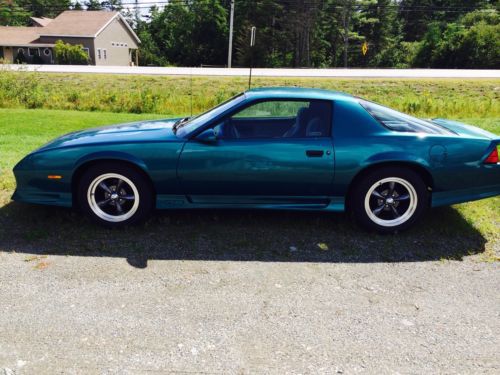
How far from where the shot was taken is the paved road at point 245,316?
→ 268 centimetres

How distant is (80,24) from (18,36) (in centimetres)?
719

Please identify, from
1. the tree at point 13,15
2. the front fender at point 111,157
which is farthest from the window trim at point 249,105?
the tree at point 13,15

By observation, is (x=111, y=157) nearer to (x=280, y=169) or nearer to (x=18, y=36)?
(x=280, y=169)

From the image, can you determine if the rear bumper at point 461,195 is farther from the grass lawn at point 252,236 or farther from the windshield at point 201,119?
the windshield at point 201,119

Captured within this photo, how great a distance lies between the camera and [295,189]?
4.39 m

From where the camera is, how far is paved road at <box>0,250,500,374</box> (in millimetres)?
2684

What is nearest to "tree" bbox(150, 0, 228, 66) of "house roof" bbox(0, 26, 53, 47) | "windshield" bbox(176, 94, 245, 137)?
"house roof" bbox(0, 26, 53, 47)

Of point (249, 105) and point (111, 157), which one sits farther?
point (249, 105)

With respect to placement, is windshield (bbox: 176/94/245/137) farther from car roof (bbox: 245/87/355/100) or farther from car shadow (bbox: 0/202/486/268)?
car shadow (bbox: 0/202/486/268)

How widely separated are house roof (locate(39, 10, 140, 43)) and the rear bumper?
48.6 m

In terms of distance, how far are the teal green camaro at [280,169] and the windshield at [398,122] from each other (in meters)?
0.02

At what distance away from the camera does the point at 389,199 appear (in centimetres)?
447

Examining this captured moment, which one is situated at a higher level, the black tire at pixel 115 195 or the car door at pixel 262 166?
the car door at pixel 262 166

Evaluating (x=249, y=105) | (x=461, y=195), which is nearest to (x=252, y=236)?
(x=249, y=105)
